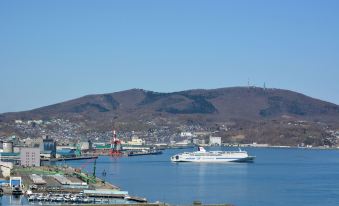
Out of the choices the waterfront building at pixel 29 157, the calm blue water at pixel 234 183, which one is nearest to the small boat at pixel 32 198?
the calm blue water at pixel 234 183

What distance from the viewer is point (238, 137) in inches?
3450

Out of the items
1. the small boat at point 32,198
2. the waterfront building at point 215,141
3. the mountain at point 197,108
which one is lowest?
the small boat at point 32,198

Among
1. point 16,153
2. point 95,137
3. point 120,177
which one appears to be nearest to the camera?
point 120,177

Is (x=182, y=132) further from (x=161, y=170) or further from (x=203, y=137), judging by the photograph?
(x=161, y=170)

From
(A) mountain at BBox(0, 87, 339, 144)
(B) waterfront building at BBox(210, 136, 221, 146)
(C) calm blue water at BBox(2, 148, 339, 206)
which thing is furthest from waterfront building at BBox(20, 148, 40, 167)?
(A) mountain at BBox(0, 87, 339, 144)

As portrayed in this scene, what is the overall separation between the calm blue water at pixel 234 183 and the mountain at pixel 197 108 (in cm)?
5919

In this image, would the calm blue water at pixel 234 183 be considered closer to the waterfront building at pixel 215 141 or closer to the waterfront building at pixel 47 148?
the waterfront building at pixel 47 148

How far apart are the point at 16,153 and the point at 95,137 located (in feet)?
121

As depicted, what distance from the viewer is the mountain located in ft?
342

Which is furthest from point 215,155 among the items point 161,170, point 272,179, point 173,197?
point 173,197

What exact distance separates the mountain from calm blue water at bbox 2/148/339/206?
5919 centimetres

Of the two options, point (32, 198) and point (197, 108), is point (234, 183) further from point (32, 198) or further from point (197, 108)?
point (197, 108)

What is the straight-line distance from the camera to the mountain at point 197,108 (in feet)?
342

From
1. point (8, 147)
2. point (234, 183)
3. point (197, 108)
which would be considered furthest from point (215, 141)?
point (234, 183)
